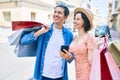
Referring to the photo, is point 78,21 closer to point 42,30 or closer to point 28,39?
point 42,30

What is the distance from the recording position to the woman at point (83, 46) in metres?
1.99

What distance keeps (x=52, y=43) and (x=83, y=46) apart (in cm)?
42

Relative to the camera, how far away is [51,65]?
2.30 metres

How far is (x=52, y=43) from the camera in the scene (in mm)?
2307

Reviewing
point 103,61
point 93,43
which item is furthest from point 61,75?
point 103,61

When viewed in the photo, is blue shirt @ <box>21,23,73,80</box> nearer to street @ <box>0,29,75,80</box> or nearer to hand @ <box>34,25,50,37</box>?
hand @ <box>34,25,50,37</box>

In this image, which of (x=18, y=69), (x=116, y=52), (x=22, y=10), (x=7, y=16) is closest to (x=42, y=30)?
(x=116, y=52)

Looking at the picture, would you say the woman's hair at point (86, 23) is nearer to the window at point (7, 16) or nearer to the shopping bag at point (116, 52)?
the shopping bag at point (116, 52)

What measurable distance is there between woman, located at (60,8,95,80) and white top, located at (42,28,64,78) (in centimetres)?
23

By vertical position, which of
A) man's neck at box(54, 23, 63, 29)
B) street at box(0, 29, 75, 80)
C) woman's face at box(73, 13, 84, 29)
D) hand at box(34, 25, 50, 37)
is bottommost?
street at box(0, 29, 75, 80)

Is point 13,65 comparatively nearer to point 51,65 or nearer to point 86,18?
point 51,65

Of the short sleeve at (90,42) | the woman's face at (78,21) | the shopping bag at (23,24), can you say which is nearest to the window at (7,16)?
the shopping bag at (23,24)

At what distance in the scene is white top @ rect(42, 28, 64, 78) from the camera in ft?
7.52

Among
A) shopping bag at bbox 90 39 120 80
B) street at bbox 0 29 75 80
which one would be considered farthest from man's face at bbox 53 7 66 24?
street at bbox 0 29 75 80
